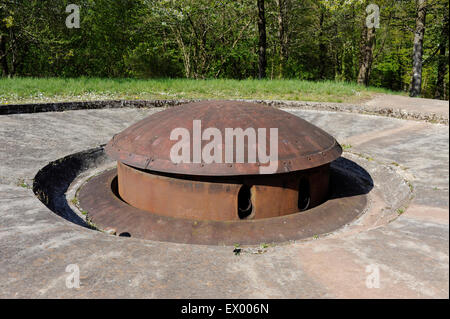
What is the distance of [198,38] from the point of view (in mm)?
19469

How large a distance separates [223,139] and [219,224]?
86 cm

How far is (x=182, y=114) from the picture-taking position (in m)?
4.30

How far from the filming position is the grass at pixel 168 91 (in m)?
8.47

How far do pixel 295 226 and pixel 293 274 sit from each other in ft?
4.55

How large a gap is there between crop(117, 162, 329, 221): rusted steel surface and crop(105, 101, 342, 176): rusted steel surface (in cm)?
18

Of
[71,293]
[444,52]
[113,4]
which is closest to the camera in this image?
[71,293]

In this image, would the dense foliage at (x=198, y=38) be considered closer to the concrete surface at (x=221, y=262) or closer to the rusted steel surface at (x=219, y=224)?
the rusted steel surface at (x=219, y=224)

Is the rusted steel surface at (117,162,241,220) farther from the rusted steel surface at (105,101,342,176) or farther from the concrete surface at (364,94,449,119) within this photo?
the concrete surface at (364,94,449,119)

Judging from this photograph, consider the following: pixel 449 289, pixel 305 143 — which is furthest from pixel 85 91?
pixel 449 289

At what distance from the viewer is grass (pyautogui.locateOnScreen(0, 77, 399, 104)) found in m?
8.47

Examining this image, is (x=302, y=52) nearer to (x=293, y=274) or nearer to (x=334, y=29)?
(x=334, y=29)
